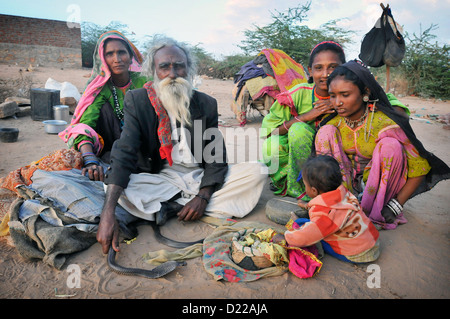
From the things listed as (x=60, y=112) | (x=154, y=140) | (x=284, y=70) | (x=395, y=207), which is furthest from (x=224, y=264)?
(x=60, y=112)

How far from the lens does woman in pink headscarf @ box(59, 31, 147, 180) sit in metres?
3.36

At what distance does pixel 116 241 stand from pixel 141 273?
13.6 inches

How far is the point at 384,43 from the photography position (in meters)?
7.09

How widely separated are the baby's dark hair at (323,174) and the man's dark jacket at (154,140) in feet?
3.28

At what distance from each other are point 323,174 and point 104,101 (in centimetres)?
260

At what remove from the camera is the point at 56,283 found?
203 cm

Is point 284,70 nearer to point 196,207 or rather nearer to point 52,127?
point 52,127

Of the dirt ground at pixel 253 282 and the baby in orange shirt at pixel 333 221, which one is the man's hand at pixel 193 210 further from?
the baby in orange shirt at pixel 333 221

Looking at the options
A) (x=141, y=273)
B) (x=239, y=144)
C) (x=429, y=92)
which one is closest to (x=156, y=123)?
→ (x=141, y=273)

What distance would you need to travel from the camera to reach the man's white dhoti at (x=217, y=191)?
9.28 ft

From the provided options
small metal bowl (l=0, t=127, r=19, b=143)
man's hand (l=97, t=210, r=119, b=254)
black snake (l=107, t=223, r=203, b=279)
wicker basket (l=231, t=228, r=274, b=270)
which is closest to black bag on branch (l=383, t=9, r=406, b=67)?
wicker basket (l=231, t=228, r=274, b=270)

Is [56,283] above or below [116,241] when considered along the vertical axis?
below

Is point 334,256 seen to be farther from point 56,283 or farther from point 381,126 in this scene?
point 56,283

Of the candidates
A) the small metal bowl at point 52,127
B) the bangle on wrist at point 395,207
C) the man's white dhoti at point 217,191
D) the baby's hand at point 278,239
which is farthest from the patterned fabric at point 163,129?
the small metal bowl at point 52,127
